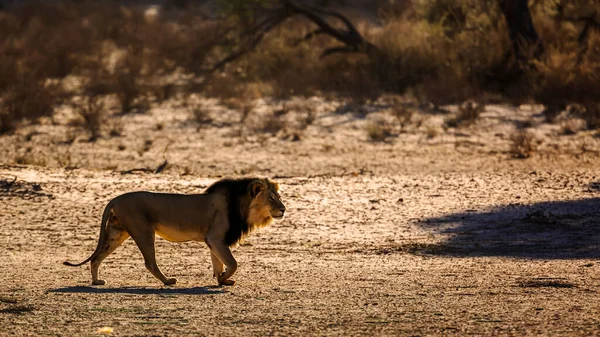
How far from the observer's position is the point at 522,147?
61.4 ft

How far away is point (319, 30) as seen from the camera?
28438mm

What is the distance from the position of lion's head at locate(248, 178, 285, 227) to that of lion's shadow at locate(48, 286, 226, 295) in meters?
0.67

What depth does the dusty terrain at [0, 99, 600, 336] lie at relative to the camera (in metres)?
8.16

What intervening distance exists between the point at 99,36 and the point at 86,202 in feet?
79.2

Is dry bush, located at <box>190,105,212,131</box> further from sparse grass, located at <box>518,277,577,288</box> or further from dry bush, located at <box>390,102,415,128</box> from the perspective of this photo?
sparse grass, located at <box>518,277,577,288</box>

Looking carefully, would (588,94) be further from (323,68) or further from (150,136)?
(150,136)

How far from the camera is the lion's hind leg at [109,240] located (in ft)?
30.8

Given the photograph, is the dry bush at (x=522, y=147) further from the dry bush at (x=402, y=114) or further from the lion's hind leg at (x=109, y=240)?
the lion's hind leg at (x=109, y=240)

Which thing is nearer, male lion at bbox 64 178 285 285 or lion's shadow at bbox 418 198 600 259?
male lion at bbox 64 178 285 285

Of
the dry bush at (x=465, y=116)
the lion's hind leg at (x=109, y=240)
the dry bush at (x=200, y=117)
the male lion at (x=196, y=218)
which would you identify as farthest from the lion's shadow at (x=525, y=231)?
the dry bush at (x=200, y=117)

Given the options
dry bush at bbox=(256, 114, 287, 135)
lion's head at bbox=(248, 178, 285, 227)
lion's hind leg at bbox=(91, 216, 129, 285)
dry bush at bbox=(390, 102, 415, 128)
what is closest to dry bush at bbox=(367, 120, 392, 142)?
dry bush at bbox=(390, 102, 415, 128)

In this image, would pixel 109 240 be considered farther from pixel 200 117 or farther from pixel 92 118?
pixel 200 117

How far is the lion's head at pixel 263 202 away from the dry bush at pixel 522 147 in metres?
9.57

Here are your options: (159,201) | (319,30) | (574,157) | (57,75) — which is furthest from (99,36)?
(159,201)
